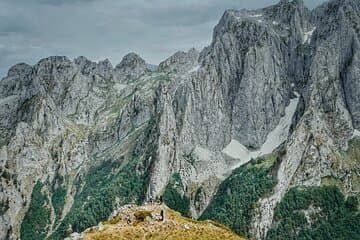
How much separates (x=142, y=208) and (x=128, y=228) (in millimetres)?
13466

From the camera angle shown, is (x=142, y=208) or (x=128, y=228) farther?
(x=142, y=208)

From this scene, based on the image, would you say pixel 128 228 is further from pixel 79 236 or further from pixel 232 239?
pixel 232 239

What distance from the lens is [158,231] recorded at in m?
127

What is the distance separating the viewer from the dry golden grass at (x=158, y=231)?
124 meters

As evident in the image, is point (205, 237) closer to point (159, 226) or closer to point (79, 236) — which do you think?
point (159, 226)

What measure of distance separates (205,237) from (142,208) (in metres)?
22.6

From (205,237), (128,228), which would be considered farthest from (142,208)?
(205,237)

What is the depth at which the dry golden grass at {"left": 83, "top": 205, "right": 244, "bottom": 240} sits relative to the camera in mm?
123562

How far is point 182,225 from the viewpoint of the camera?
131m

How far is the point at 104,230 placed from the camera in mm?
128875

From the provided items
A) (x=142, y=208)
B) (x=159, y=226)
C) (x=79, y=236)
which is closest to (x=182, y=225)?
(x=159, y=226)

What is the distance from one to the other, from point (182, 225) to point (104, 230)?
1836 cm

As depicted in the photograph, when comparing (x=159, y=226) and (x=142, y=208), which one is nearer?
(x=159, y=226)

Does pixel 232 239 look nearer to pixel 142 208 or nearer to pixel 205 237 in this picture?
pixel 205 237
